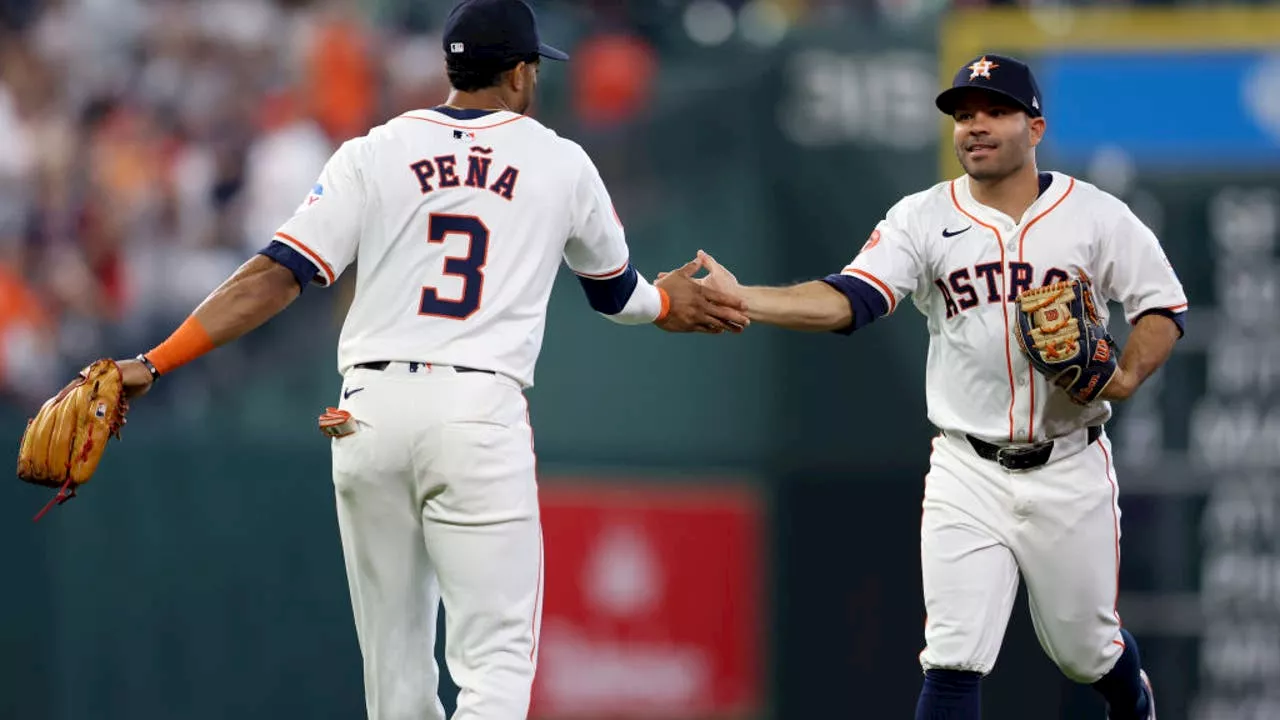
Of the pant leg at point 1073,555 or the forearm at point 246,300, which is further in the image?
the pant leg at point 1073,555

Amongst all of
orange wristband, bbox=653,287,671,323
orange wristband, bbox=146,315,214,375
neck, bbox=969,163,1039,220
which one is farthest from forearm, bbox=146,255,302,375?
neck, bbox=969,163,1039,220

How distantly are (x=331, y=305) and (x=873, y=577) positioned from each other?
288cm

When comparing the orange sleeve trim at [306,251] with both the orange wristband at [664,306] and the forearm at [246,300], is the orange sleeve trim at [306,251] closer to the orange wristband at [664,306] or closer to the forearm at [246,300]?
the forearm at [246,300]

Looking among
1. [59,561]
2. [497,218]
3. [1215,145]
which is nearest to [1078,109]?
[1215,145]

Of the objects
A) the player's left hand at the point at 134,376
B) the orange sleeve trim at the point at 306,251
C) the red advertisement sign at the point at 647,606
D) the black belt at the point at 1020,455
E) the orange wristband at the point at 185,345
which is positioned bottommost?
the red advertisement sign at the point at 647,606

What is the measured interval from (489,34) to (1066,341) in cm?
172

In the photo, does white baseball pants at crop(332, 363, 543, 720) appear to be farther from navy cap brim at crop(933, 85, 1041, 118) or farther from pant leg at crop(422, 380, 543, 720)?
navy cap brim at crop(933, 85, 1041, 118)

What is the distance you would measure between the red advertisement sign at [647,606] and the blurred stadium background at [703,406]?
2 centimetres

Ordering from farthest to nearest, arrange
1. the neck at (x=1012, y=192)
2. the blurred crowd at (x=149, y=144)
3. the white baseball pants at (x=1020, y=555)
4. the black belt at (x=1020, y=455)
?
the blurred crowd at (x=149, y=144) < the neck at (x=1012, y=192) < the black belt at (x=1020, y=455) < the white baseball pants at (x=1020, y=555)

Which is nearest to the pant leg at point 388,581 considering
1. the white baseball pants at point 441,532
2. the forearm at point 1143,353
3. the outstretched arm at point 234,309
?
the white baseball pants at point 441,532

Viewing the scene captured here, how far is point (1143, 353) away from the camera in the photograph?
16.9 feet

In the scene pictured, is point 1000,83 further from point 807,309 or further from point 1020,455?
point 1020,455

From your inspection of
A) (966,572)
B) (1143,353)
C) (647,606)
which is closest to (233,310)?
(966,572)

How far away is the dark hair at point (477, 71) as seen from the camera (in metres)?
4.83
